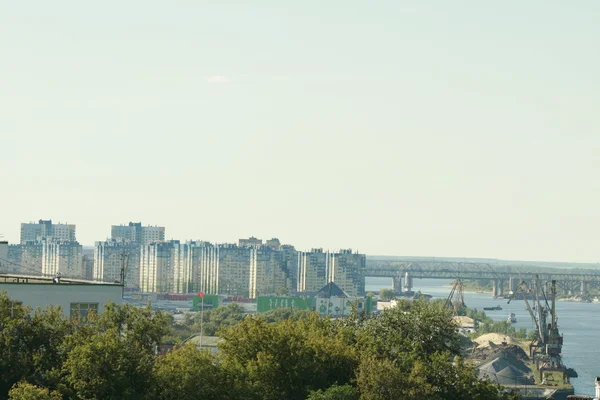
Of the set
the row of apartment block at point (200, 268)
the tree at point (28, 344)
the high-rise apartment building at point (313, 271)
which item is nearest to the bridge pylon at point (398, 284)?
the high-rise apartment building at point (313, 271)

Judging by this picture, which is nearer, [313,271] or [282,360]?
[282,360]

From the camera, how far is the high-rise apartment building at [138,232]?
181m

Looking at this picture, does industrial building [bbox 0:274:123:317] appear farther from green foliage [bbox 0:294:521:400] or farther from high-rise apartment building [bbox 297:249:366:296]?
high-rise apartment building [bbox 297:249:366:296]

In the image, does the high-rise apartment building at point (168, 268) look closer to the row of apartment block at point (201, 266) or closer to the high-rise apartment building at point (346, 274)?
the row of apartment block at point (201, 266)

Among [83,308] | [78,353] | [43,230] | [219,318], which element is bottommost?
[219,318]

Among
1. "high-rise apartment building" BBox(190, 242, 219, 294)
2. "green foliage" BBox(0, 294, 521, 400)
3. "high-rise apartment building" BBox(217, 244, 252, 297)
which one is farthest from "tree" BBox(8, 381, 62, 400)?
"high-rise apartment building" BBox(190, 242, 219, 294)

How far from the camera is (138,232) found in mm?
180750

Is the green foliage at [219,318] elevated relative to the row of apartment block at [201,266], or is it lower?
lower

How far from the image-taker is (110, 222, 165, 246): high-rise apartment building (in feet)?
593

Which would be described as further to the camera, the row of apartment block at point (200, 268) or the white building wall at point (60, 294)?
the row of apartment block at point (200, 268)

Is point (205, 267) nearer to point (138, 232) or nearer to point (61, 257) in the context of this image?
point (61, 257)

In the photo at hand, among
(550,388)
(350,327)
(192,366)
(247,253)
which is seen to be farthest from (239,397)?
(247,253)

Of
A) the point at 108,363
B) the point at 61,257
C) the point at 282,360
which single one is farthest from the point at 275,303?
the point at 108,363

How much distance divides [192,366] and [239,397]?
1.01 metres
